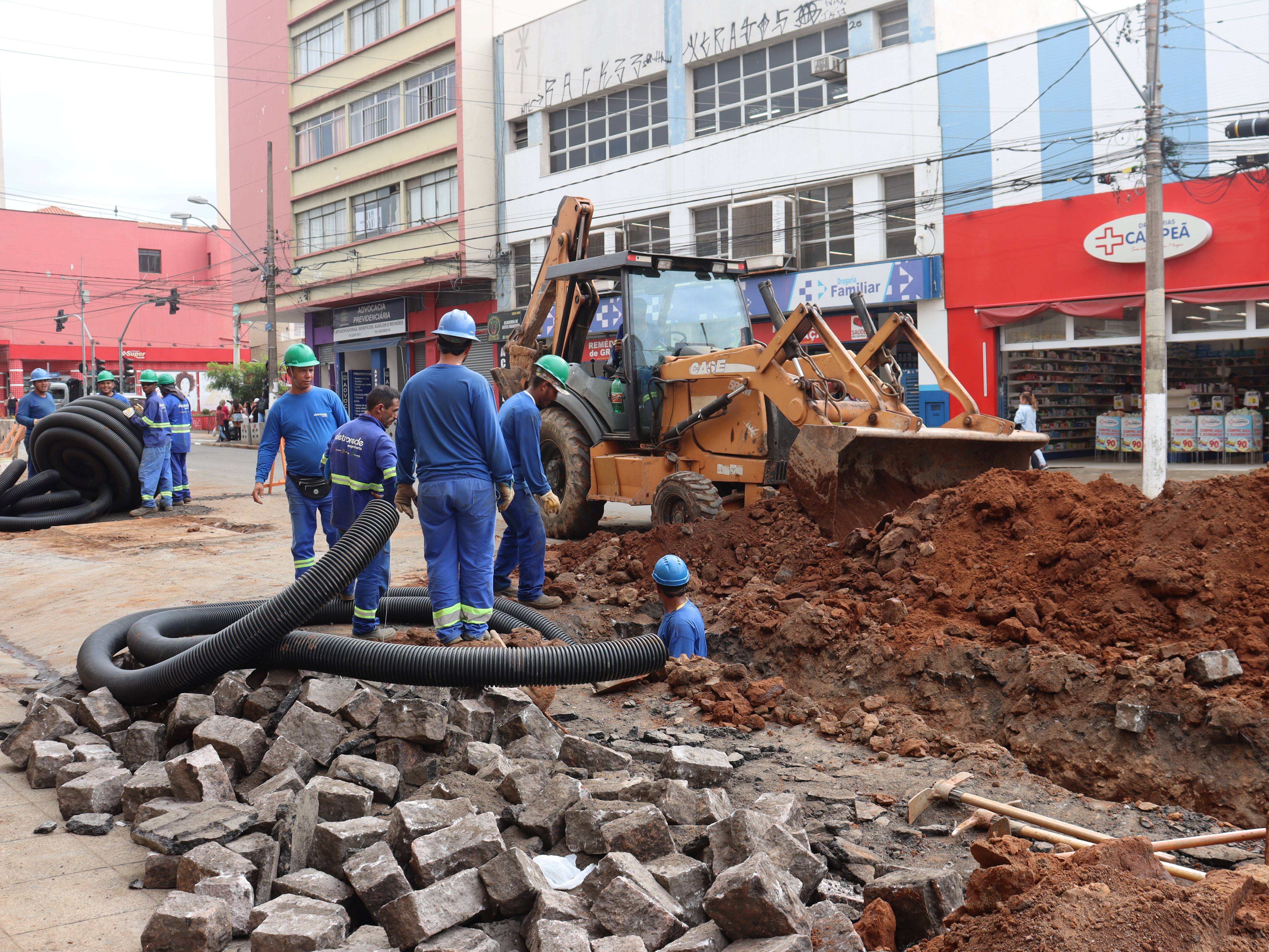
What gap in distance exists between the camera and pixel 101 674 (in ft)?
17.7

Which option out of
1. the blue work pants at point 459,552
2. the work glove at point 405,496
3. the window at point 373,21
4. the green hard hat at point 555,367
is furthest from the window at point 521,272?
the blue work pants at point 459,552

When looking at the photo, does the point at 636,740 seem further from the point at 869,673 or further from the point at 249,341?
the point at 249,341

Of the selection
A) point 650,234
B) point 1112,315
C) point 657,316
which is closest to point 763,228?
point 650,234

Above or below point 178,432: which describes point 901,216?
above

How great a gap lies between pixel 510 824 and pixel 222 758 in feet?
4.79

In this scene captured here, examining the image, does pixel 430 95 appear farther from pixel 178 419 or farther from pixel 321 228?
pixel 178 419

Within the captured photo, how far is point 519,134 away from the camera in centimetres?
2936

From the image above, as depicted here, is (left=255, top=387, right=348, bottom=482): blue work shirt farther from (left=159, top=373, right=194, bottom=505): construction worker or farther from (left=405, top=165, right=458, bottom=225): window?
(left=405, top=165, right=458, bottom=225): window

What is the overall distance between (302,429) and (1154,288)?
38.9 ft

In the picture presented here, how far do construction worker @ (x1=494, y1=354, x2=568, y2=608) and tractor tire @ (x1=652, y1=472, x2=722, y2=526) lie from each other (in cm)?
155

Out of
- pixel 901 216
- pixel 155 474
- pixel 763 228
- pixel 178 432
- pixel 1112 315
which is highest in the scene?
pixel 763 228

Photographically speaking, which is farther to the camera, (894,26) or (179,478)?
(894,26)

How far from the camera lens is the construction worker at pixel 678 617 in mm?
6008

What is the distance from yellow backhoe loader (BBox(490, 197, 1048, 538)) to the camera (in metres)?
8.16
